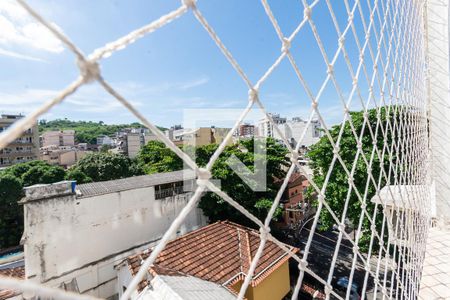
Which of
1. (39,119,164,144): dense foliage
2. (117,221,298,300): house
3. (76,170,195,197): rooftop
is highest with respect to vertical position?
(39,119,164,144): dense foliage

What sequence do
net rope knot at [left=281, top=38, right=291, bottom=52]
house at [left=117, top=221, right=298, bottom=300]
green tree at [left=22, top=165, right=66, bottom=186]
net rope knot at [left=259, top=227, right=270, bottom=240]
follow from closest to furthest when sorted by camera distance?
net rope knot at [left=259, top=227, right=270, bottom=240] → net rope knot at [left=281, top=38, right=291, bottom=52] → house at [left=117, top=221, right=298, bottom=300] → green tree at [left=22, top=165, right=66, bottom=186]

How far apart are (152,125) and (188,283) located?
3.05 meters

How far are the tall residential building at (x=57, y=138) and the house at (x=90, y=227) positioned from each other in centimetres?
2349

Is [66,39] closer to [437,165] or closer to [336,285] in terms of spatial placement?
[437,165]

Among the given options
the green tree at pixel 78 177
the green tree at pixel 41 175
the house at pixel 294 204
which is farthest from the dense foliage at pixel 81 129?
the house at pixel 294 204

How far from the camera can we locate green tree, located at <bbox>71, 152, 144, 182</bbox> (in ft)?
37.7

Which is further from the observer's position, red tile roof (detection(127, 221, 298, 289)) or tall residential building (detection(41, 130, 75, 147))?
tall residential building (detection(41, 130, 75, 147))

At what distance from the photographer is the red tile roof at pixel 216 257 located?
346cm

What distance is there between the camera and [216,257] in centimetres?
389

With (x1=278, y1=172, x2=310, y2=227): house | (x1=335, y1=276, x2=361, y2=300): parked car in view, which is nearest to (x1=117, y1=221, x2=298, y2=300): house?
(x1=335, y1=276, x2=361, y2=300): parked car

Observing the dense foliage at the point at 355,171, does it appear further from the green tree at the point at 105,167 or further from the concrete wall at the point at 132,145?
the concrete wall at the point at 132,145

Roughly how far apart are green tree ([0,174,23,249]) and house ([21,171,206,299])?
18.4 feet

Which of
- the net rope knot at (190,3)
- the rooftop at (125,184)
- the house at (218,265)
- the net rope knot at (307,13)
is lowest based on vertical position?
Result: the house at (218,265)

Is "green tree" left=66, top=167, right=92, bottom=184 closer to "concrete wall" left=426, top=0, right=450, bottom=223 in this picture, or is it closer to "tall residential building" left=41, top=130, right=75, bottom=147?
"concrete wall" left=426, top=0, right=450, bottom=223
